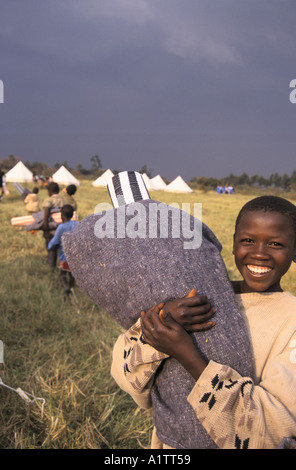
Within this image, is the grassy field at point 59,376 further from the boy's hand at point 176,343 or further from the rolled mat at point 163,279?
the boy's hand at point 176,343

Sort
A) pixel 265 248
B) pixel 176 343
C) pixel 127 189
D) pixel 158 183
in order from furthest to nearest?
pixel 158 183
pixel 127 189
pixel 265 248
pixel 176 343

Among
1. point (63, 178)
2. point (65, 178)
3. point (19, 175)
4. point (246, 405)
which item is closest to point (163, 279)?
point (246, 405)

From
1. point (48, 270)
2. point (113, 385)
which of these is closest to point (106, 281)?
point (113, 385)

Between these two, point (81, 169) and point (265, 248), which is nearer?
point (265, 248)

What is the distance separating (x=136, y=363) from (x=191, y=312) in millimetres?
255

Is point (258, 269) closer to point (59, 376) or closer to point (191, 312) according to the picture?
point (191, 312)

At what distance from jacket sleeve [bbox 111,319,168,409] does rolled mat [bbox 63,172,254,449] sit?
0.13ft

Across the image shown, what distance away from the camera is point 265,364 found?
106 centimetres

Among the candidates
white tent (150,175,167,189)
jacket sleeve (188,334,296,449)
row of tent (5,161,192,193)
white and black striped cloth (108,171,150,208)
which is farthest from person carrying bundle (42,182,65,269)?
white tent (150,175,167,189)

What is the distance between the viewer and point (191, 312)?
1003 millimetres

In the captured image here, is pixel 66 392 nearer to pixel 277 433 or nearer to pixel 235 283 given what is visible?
pixel 235 283

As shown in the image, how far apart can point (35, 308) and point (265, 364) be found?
130 inches

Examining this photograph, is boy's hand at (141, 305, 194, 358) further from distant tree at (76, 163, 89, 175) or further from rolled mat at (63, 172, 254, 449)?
distant tree at (76, 163, 89, 175)

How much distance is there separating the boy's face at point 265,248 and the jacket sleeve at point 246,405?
260 millimetres
